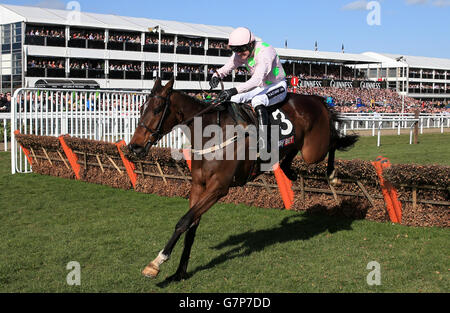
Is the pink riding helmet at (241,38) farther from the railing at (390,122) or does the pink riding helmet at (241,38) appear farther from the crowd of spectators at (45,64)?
the crowd of spectators at (45,64)

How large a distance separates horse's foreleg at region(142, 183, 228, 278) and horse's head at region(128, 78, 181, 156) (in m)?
0.70

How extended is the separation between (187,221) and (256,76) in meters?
1.72

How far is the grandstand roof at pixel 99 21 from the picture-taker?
35.9 metres

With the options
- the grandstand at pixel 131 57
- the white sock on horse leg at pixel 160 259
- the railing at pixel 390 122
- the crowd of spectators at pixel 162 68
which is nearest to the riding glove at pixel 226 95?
the white sock on horse leg at pixel 160 259

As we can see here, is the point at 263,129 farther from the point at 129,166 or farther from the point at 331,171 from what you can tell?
the point at 129,166

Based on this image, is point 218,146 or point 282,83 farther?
→ point 282,83

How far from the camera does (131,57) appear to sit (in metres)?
40.7

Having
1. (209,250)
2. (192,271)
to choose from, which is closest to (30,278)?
(192,271)

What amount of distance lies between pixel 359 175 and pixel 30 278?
4329 mm

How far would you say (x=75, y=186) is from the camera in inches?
410

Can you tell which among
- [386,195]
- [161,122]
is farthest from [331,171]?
[161,122]

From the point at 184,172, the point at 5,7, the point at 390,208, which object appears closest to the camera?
the point at 390,208

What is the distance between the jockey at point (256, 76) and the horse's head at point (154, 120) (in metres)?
0.60
